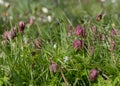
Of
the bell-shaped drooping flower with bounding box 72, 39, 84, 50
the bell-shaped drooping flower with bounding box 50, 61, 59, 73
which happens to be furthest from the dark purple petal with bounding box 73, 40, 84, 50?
the bell-shaped drooping flower with bounding box 50, 61, 59, 73

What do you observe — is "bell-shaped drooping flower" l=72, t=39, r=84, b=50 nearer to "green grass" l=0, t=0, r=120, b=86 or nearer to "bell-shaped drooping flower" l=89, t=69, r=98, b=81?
"green grass" l=0, t=0, r=120, b=86

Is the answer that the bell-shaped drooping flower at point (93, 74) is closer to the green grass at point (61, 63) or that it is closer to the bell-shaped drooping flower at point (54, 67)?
the green grass at point (61, 63)

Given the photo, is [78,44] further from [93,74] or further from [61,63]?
[93,74]

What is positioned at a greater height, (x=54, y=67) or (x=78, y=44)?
(x=78, y=44)

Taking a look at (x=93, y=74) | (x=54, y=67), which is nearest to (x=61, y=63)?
(x=54, y=67)

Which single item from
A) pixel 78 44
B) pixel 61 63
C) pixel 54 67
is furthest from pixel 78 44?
pixel 54 67

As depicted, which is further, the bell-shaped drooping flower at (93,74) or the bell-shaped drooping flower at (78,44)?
the bell-shaped drooping flower at (78,44)

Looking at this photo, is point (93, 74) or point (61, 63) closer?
point (93, 74)

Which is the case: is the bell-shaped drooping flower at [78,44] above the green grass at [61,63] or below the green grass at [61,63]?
above

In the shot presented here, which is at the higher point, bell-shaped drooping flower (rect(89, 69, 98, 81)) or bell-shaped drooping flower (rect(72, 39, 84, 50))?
bell-shaped drooping flower (rect(72, 39, 84, 50))

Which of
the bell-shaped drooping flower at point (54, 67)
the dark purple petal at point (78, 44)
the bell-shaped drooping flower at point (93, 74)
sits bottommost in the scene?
the bell-shaped drooping flower at point (93, 74)

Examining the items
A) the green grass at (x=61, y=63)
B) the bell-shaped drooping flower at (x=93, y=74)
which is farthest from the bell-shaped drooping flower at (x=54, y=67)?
the bell-shaped drooping flower at (x=93, y=74)
